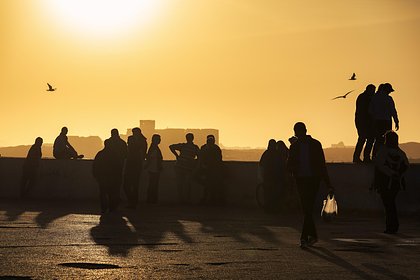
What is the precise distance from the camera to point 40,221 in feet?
59.3

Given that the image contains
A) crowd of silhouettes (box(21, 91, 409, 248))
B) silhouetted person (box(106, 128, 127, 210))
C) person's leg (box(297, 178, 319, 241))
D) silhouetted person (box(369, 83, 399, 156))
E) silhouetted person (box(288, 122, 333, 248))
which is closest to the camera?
person's leg (box(297, 178, 319, 241))

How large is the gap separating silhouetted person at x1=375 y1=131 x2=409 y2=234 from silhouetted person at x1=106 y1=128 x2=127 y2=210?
7151 mm

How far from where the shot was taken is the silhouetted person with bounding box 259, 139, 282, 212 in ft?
74.5

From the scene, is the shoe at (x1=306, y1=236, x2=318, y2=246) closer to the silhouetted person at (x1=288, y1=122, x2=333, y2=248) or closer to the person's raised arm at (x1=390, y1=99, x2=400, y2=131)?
the silhouetted person at (x1=288, y1=122, x2=333, y2=248)

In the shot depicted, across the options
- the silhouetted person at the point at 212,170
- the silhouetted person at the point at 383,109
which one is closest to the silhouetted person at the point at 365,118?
the silhouetted person at the point at 383,109

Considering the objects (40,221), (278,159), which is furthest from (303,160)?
(278,159)

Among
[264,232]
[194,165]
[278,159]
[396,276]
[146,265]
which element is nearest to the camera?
[396,276]

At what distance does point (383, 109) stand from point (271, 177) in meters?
3.12

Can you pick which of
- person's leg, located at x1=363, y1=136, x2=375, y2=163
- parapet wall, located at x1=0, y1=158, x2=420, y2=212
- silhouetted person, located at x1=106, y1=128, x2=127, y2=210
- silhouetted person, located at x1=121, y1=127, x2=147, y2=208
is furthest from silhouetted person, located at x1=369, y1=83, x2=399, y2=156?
silhouetted person, located at x1=106, y1=128, x2=127, y2=210

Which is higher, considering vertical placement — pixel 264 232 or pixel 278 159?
pixel 278 159

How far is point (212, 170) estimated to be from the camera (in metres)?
25.4

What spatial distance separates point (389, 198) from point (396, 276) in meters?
6.70

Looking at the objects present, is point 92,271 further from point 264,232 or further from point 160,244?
point 264,232

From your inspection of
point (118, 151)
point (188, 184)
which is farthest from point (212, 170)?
point (118, 151)
